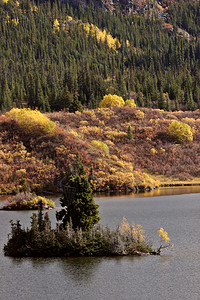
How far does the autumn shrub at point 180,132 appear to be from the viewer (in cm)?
10906

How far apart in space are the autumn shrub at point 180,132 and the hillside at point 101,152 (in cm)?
54

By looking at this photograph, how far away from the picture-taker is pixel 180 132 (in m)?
109

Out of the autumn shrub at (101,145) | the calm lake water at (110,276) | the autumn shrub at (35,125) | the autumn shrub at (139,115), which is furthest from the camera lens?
the autumn shrub at (139,115)

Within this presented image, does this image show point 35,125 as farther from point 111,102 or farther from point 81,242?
point 81,242

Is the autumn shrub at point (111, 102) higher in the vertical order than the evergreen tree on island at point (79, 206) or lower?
higher

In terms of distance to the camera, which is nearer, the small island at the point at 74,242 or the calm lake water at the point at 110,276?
the calm lake water at the point at 110,276

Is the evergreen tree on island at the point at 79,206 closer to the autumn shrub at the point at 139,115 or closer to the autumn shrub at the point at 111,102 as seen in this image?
the autumn shrub at the point at 139,115

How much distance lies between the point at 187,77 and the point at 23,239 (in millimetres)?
153220

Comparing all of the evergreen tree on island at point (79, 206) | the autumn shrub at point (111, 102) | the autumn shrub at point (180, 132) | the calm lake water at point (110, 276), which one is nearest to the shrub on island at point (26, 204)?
the calm lake water at point (110, 276)

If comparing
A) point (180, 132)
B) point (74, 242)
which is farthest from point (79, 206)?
point (180, 132)

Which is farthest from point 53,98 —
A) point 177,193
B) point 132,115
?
point 177,193

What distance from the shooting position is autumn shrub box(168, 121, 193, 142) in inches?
4294

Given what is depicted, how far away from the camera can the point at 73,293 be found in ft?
79.6

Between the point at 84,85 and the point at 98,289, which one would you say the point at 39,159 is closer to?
the point at 98,289
